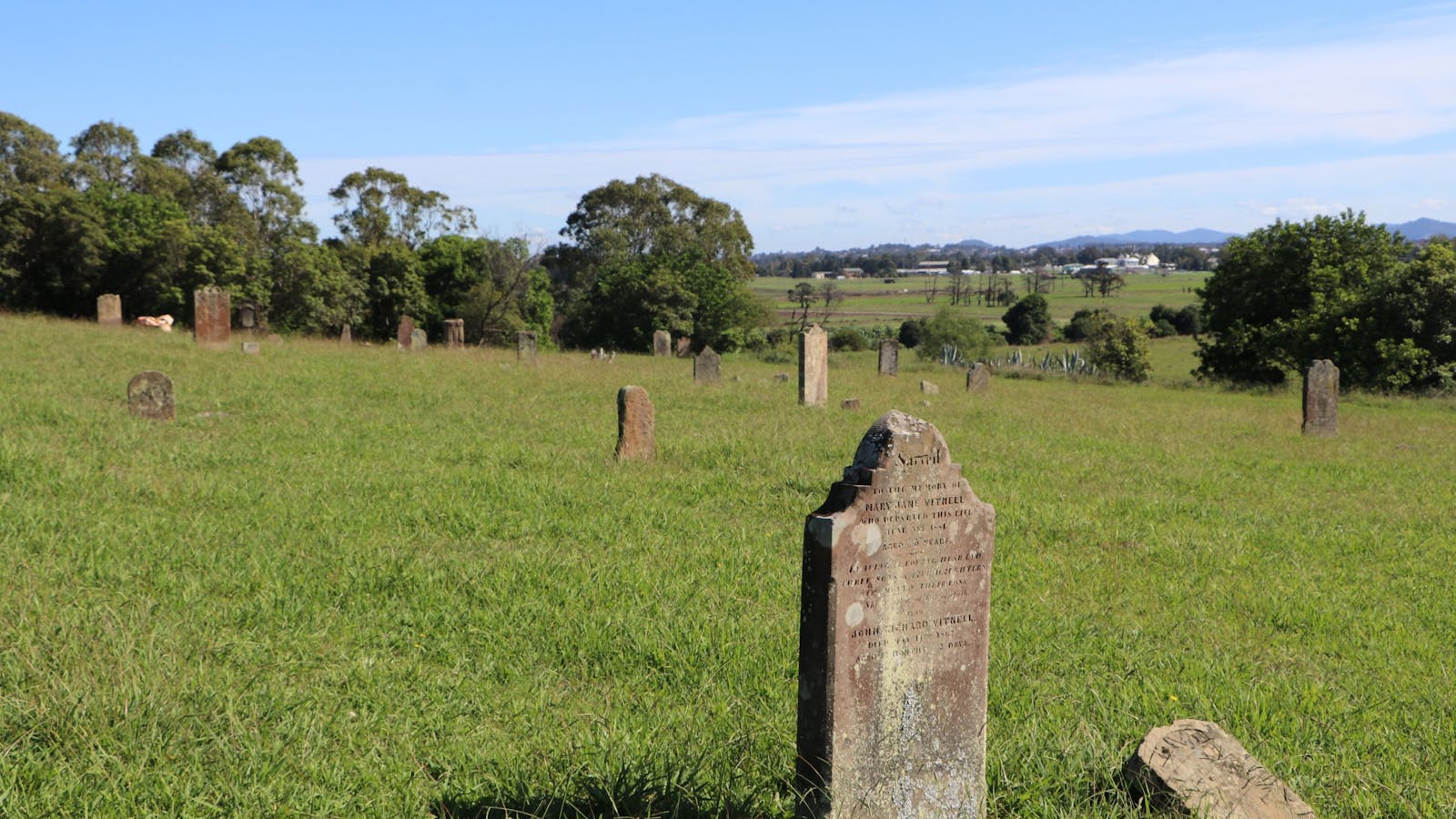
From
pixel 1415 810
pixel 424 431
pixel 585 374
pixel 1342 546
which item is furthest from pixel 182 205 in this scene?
pixel 1415 810

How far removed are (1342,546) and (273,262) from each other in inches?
1588

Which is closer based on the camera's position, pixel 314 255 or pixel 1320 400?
pixel 1320 400

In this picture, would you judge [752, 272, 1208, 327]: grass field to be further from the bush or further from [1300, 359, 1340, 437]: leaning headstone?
[1300, 359, 1340, 437]: leaning headstone

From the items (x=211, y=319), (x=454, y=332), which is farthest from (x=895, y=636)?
(x=454, y=332)

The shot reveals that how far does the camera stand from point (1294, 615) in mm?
7582

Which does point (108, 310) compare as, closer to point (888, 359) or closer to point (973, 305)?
point (888, 359)

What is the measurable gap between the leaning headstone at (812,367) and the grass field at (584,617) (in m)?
5.12

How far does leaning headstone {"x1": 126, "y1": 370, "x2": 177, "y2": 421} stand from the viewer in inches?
552

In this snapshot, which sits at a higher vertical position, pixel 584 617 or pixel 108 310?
pixel 108 310

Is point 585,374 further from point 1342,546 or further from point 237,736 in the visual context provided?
point 237,736

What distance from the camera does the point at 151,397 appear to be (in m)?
14.1

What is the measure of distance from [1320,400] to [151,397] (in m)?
18.3

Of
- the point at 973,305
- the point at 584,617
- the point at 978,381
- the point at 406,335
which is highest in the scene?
the point at 973,305

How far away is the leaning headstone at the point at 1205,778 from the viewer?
4172mm
